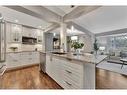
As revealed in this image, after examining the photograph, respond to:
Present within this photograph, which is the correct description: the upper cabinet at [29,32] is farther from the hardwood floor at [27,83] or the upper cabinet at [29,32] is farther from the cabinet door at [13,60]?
the hardwood floor at [27,83]

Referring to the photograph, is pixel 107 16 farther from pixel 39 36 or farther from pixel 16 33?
pixel 16 33

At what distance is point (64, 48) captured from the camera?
13.5 feet

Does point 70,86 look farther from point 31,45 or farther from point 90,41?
point 90,41

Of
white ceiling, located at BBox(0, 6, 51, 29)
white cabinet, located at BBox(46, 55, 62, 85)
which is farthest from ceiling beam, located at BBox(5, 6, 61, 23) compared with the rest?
white cabinet, located at BBox(46, 55, 62, 85)

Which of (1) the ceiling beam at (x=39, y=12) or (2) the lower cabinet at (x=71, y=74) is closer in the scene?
(2) the lower cabinet at (x=71, y=74)

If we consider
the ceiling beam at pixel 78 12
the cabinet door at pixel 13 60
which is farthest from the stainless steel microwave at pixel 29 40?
the ceiling beam at pixel 78 12

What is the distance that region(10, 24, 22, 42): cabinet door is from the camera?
4.82 m

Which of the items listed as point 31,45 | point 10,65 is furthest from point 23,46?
point 10,65

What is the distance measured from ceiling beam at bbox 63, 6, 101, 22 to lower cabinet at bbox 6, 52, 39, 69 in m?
2.73

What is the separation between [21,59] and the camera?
4.68m

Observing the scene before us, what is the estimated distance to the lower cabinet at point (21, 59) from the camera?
4210mm

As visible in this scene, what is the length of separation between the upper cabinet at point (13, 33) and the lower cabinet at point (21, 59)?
88 cm

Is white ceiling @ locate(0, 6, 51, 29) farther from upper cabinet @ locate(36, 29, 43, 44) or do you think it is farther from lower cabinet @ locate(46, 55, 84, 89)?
lower cabinet @ locate(46, 55, 84, 89)
